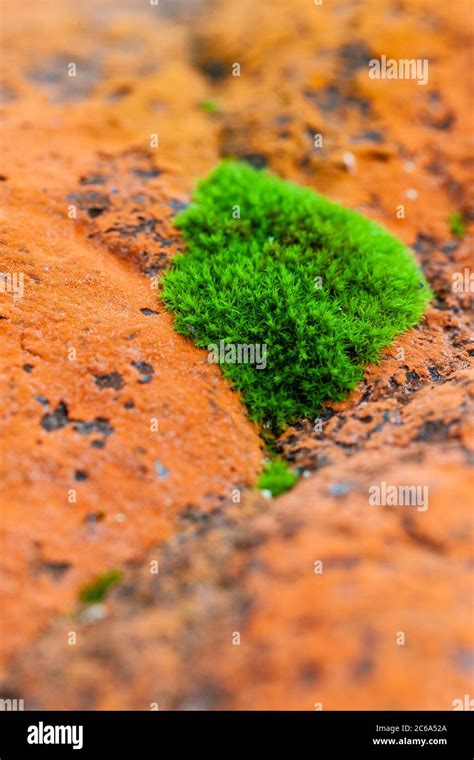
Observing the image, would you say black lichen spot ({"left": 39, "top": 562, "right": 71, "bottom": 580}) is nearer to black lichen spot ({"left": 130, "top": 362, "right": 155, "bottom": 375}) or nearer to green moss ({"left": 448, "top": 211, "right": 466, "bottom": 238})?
black lichen spot ({"left": 130, "top": 362, "right": 155, "bottom": 375})

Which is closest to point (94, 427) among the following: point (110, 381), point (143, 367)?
point (110, 381)

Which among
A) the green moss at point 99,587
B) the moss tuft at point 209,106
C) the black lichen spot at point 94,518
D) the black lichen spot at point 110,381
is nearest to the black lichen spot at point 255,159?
the moss tuft at point 209,106

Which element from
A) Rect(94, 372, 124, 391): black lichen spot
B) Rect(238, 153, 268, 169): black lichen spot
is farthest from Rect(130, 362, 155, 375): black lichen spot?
Rect(238, 153, 268, 169): black lichen spot

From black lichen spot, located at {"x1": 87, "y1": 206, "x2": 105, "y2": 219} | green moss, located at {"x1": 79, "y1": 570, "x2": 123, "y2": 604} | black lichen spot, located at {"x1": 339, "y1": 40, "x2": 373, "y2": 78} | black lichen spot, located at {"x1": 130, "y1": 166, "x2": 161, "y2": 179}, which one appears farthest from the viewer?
black lichen spot, located at {"x1": 339, "y1": 40, "x2": 373, "y2": 78}

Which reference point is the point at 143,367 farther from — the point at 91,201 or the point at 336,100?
the point at 336,100

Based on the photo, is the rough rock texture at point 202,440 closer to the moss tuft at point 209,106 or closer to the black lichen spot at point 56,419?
the black lichen spot at point 56,419

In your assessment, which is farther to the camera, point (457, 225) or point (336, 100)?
point (336, 100)

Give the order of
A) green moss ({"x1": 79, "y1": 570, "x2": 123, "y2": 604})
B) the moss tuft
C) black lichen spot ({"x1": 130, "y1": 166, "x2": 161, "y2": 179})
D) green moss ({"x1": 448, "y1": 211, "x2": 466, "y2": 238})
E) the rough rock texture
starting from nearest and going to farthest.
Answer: the rough rock texture → green moss ({"x1": 79, "y1": 570, "x2": 123, "y2": 604}) → black lichen spot ({"x1": 130, "y1": 166, "x2": 161, "y2": 179}) → green moss ({"x1": 448, "y1": 211, "x2": 466, "y2": 238}) → the moss tuft
